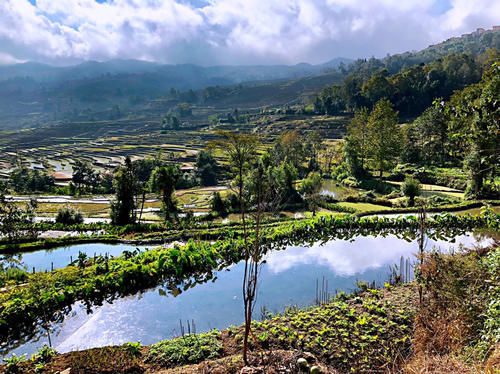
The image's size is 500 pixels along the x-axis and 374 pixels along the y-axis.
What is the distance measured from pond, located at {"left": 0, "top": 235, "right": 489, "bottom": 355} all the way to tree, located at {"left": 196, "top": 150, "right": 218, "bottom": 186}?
35.4 metres

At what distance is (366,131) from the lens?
Result: 152ft

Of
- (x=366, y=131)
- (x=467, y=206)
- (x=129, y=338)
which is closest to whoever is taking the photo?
(x=129, y=338)

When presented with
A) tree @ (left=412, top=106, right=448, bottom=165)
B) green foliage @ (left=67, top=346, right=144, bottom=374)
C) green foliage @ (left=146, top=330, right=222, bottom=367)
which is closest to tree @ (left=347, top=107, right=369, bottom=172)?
tree @ (left=412, top=106, right=448, bottom=165)

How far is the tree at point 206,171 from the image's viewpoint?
49969 millimetres

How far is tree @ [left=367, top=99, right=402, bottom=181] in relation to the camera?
123 ft

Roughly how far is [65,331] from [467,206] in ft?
81.0

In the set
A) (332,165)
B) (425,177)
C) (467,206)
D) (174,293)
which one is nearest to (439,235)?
(467,206)

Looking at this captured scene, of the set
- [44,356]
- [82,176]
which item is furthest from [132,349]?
[82,176]

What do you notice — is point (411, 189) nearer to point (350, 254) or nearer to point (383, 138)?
point (350, 254)

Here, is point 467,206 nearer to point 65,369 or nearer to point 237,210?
point 237,210

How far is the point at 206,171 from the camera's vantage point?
5022 centimetres

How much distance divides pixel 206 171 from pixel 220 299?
4023 cm

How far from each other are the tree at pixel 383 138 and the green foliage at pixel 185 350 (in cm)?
3480

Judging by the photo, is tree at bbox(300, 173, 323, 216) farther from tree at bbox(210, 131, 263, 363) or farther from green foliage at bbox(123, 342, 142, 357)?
green foliage at bbox(123, 342, 142, 357)
